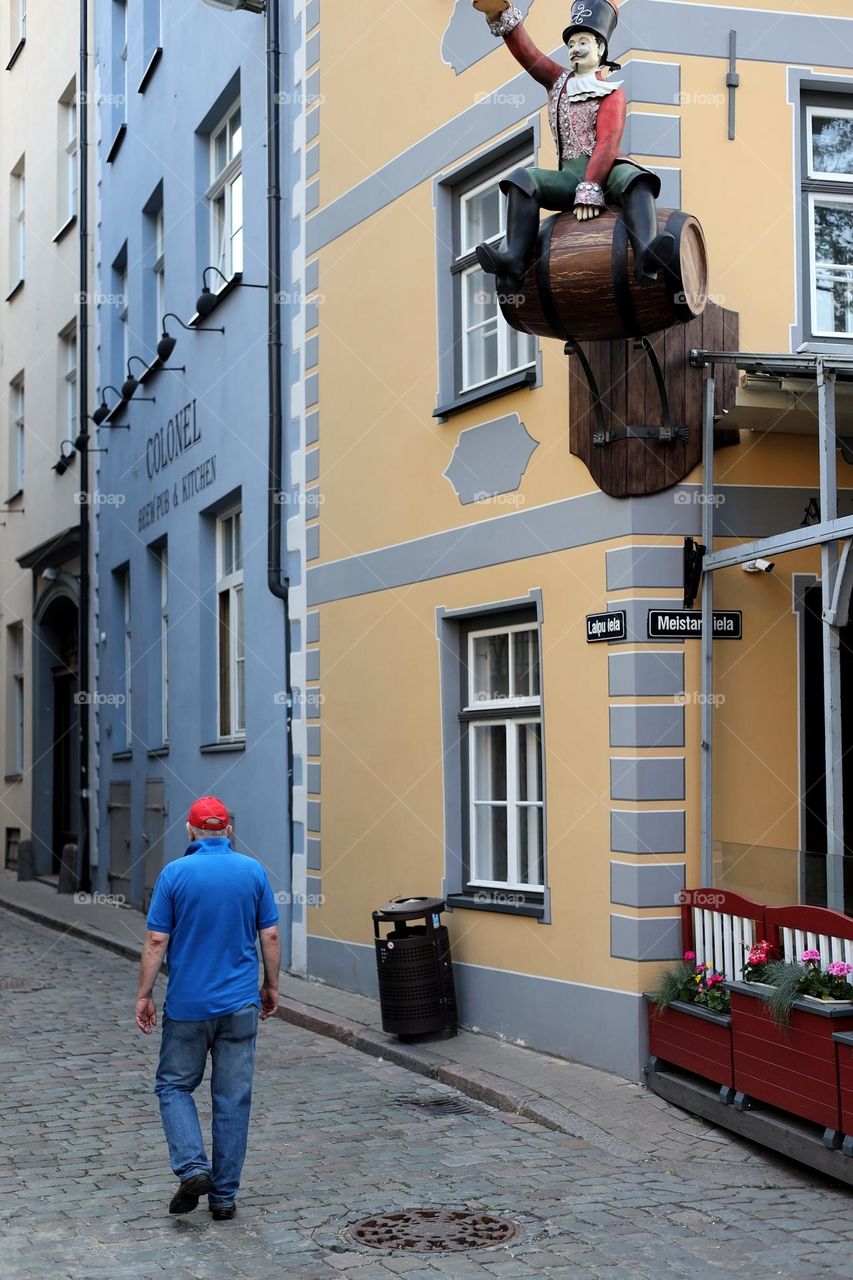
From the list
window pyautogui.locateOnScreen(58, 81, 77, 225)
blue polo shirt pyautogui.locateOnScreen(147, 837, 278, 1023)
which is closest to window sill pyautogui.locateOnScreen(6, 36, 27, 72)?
window pyautogui.locateOnScreen(58, 81, 77, 225)

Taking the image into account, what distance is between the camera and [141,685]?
61.3 ft

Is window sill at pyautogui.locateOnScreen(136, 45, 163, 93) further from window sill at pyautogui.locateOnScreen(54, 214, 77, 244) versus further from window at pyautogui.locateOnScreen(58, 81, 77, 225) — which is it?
window at pyautogui.locateOnScreen(58, 81, 77, 225)

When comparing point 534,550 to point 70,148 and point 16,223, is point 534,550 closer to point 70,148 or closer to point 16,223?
point 70,148

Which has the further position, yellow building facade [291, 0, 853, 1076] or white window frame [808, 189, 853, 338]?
white window frame [808, 189, 853, 338]

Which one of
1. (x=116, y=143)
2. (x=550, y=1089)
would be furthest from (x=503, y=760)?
(x=116, y=143)

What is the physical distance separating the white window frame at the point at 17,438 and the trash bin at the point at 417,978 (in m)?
16.9

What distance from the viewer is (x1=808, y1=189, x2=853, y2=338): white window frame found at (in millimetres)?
9258

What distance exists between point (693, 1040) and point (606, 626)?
7.34 feet

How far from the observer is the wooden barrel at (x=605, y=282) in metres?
7.94

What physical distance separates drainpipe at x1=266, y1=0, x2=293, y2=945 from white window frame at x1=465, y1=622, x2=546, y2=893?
291 cm

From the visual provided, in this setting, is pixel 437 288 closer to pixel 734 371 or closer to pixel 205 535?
pixel 734 371

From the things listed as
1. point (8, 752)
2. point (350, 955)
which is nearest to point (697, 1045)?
point (350, 955)

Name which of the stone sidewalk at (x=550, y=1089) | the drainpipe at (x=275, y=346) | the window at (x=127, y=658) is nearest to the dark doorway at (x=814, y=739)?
the stone sidewalk at (x=550, y=1089)

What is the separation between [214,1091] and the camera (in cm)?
675
